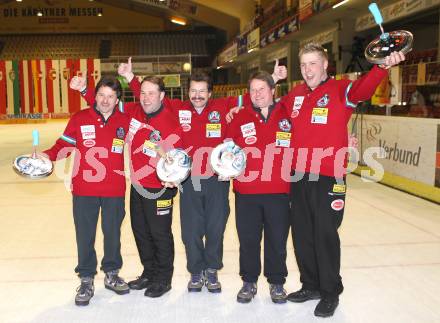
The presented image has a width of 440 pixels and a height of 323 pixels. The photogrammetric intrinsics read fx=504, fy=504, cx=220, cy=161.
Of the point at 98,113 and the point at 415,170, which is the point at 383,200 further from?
the point at 98,113

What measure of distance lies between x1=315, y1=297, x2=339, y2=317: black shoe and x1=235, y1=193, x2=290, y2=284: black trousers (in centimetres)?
30

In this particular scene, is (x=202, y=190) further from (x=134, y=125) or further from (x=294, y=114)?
(x=294, y=114)

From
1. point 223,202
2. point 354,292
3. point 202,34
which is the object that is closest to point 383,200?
point 354,292

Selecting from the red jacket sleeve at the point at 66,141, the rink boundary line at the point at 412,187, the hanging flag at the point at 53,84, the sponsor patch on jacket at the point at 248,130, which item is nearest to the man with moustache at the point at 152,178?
the red jacket sleeve at the point at 66,141

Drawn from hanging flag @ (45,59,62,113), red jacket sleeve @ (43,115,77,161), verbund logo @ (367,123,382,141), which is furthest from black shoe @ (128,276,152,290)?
hanging flag @ (45,59,62,113)

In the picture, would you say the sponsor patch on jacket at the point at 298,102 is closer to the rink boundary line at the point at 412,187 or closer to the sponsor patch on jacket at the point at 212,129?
the sponsor patch on jacket at the point at 212,129

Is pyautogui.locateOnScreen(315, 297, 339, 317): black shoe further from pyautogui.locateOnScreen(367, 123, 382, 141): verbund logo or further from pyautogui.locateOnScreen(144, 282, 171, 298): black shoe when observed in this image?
pyautogui.locateOnScreen(367, 123, 382, 141): verbund logo

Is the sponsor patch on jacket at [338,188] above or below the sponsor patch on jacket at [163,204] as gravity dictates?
above

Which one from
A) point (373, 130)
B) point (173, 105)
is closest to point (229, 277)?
point (173, 105)

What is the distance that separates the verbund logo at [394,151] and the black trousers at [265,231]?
417 cm

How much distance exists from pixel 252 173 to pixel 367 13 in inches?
468

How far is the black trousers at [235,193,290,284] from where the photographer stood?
3162mm

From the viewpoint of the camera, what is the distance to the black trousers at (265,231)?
124 inches

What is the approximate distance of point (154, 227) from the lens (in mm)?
3314
